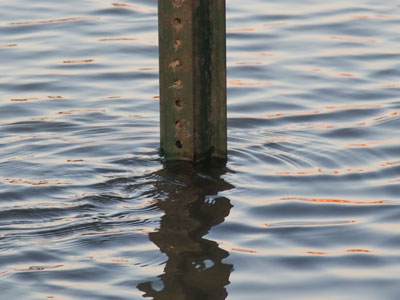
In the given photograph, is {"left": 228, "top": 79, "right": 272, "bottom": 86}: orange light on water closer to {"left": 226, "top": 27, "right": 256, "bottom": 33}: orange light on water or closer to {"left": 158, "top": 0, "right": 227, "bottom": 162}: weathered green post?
{"left": 226, "top": 27, "right": 256, "bottom": 33}: orange light on water

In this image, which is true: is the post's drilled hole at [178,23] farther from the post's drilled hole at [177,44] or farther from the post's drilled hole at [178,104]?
the post's drilled hole at [178,104]

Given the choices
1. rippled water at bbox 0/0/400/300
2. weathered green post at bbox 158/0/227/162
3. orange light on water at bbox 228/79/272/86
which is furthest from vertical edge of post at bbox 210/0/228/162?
orange light on water at bbox 228/79/272/86

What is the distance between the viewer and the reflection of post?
206 inches

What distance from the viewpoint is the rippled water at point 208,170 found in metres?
5.40

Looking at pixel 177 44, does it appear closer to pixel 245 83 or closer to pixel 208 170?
pixel 208 170

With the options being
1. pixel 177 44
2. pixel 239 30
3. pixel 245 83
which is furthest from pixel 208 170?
pixel 239 30

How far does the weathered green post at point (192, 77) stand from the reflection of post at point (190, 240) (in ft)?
0.73

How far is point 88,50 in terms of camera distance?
9.48 meters

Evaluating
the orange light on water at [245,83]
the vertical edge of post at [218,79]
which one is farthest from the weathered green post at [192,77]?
the orange light on water at [245,83]

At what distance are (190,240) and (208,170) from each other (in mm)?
1017

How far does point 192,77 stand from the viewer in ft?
21.2

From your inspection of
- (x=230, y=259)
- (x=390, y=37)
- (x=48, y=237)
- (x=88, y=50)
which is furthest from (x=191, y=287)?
(x=390, y=37)

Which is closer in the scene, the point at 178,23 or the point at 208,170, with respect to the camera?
the point at 178,23

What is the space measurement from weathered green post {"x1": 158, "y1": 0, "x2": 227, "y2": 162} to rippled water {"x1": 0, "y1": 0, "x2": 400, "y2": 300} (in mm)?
195
